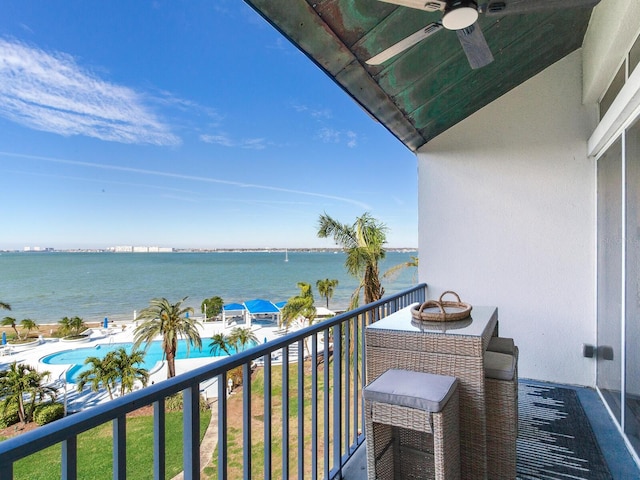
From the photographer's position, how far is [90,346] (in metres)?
19.2

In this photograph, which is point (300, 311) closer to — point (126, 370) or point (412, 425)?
point (126, 370)

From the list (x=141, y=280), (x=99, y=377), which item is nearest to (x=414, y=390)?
(x=99, y=377)

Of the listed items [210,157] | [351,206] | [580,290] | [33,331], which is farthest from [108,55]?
[580,290]

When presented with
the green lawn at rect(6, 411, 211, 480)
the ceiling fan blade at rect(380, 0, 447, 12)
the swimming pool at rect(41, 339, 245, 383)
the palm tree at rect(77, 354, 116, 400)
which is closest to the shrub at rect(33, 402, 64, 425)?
the palm tree at rect(77, 354, 116, 400)

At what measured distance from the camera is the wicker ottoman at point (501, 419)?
1.90 meters

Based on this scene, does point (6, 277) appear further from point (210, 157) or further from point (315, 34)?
point (315, 34)

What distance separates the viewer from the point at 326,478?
6.22 feet

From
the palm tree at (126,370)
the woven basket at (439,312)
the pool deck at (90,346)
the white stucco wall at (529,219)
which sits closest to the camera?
the woven basket at (439,312)

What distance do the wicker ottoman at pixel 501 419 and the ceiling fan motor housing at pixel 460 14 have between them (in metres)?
1.70

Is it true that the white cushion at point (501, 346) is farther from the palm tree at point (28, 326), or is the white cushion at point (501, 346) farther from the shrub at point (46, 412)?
the palm tree at point (28, 326)

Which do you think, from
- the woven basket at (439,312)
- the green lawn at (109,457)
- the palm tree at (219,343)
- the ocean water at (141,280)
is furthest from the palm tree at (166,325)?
the ocean water at (141,280)

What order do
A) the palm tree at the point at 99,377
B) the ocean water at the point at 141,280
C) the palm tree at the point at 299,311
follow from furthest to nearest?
the ocean water at the point at 141,280 < the palm tree at the point at 299,311 < the palm tree at the point at 99,377

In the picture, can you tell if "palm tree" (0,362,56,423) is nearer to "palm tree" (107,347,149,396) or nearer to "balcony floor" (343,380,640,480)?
"palm tree" (107,347,149,396)

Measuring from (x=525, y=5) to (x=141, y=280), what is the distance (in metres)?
42.1
